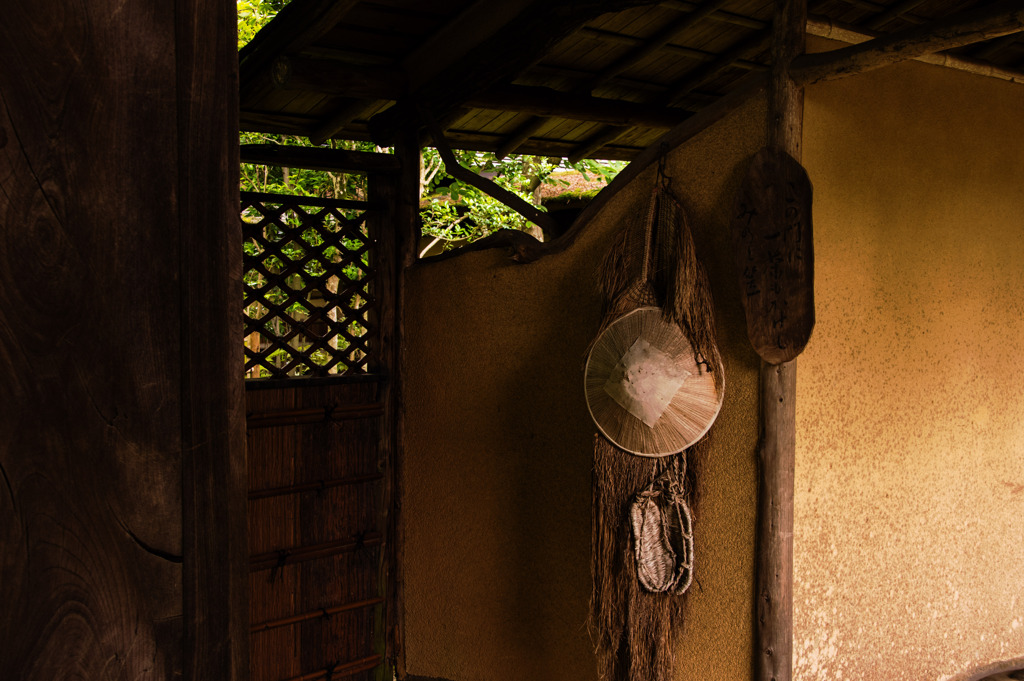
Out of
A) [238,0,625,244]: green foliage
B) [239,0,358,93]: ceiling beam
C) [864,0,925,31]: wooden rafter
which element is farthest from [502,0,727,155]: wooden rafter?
[238,0,625,244]: green foliage

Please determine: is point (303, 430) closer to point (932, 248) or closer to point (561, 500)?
point (561, 500)

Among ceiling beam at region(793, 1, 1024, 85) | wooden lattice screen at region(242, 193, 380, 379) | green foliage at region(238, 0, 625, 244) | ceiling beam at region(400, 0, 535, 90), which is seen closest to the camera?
ceiling beam at region(793, 1, 1024, 85)

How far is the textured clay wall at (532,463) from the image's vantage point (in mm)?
2459

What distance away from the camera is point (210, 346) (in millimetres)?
1006

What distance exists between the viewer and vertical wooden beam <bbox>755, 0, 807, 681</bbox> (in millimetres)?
2309

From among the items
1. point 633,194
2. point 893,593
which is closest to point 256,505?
point 633,194

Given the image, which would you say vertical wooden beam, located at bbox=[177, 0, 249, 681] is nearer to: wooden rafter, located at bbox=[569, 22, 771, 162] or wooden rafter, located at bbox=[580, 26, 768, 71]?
wooden rafter, located at bbox=[580, 26, 768, 71]

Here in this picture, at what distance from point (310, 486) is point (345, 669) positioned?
896 millimetres

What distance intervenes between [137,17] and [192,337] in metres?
0.40

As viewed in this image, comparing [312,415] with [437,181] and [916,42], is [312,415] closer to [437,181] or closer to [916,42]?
[916,42]

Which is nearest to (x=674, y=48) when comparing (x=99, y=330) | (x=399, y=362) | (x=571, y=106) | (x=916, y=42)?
(x=571, y=106)

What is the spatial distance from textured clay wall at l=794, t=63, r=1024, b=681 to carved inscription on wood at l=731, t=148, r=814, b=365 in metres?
0.17

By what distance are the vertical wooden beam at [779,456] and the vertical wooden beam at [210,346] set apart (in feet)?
5.65

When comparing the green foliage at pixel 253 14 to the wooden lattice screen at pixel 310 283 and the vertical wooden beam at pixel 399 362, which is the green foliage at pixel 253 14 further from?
the wooden lattice screen at pixel 310 283
